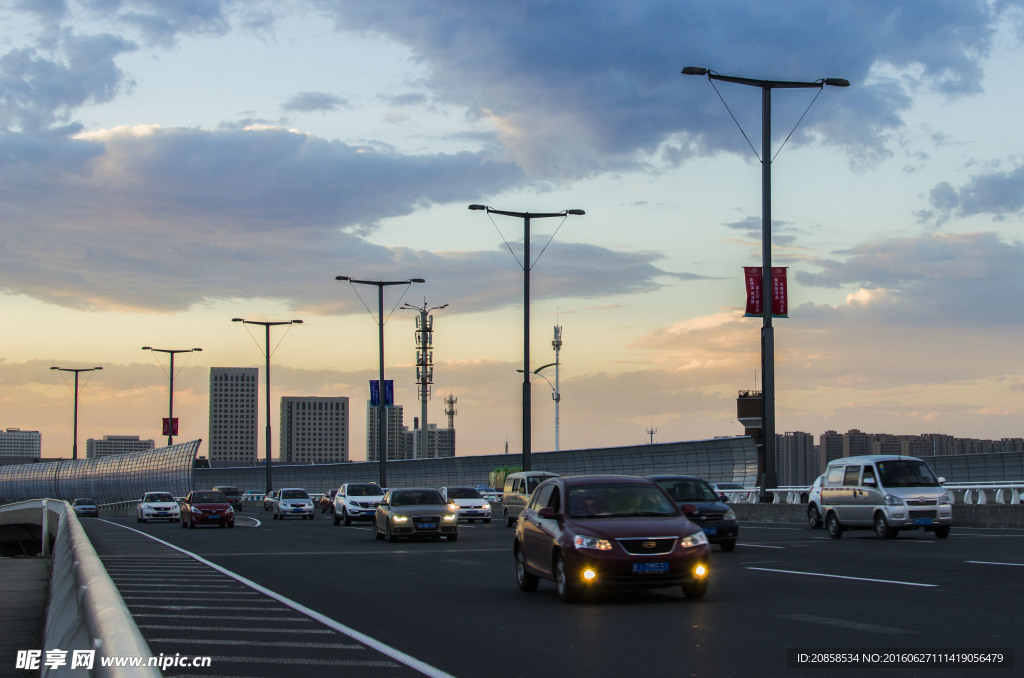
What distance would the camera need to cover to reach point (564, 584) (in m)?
14.4

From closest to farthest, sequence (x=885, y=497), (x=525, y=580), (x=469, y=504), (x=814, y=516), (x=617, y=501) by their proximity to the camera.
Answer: (x=617, y=501) < (x=525, y=580) < (x=885, y=497) < (x=814, y=516) < (x=469, y=504)

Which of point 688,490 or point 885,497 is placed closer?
point 688,490

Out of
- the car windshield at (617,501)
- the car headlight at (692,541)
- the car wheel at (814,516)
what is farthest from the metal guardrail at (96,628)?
the car wheel at (814,516)

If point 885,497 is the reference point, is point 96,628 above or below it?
above

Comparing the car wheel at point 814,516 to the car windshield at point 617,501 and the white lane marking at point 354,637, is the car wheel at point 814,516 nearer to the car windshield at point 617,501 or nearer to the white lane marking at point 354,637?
the white lane marking at point 354,637

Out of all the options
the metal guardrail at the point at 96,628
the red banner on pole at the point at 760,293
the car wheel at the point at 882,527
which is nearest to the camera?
the metal guardrail at the point at 96,628

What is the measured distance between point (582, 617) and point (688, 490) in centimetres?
1265

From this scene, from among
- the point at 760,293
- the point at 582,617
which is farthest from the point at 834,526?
the point at 582,617

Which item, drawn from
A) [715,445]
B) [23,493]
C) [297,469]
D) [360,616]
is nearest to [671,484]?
[360,616]

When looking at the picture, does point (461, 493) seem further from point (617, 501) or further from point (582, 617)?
point (582, 617)

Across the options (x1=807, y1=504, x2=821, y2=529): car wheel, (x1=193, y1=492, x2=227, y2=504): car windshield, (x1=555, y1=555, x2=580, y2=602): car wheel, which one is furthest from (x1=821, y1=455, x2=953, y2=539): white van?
(x1=193, y1=492, x2=227, y2=504): car windshield

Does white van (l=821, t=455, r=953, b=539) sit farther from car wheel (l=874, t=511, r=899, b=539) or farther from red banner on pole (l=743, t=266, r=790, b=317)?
red banner on pole (l=743, t=266, r=790, b=317)

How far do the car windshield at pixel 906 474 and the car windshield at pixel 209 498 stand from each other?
2653cm

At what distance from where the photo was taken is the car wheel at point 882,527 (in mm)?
26984
